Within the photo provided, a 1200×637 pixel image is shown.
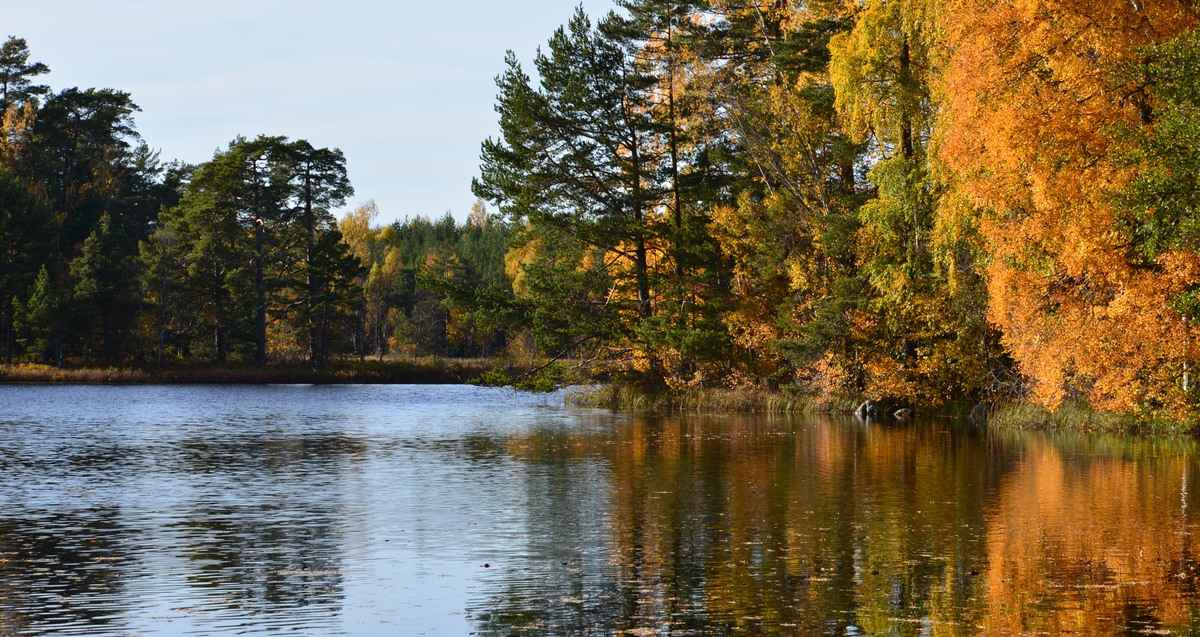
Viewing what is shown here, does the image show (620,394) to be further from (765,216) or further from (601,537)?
(601,537)

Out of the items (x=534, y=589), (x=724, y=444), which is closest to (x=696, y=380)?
(x=724, y=444)

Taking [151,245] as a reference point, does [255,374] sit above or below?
below

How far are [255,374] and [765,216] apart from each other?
1914 inches

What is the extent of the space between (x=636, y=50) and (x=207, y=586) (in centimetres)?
3826

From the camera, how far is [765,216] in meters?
45.8

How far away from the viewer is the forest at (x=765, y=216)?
25359mm

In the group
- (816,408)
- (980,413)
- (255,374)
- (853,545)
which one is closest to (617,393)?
(816,408)

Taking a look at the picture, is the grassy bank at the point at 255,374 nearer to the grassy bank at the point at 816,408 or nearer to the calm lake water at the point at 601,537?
the grassy bank at the point at 816,408

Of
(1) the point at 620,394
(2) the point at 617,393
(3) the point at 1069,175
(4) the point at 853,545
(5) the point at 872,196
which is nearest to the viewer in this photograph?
(4) the point at 853,545

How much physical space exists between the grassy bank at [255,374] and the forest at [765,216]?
2364mm

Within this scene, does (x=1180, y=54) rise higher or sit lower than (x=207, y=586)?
higher

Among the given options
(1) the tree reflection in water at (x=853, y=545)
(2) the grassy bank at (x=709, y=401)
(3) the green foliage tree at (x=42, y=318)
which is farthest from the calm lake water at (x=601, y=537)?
(3) the green foliage tree at (x=42, y=318)

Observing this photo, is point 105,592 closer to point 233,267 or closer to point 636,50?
point 636,50

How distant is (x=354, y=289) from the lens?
285 feet
